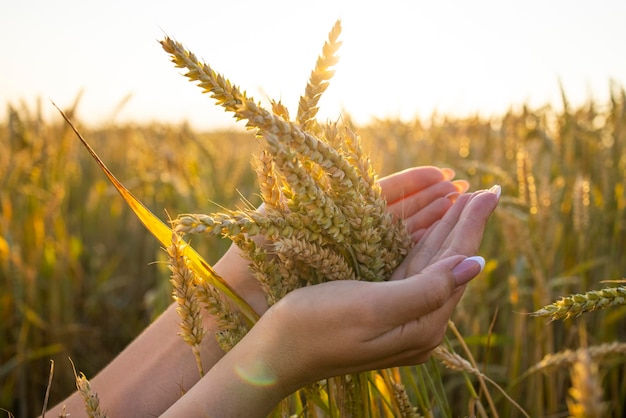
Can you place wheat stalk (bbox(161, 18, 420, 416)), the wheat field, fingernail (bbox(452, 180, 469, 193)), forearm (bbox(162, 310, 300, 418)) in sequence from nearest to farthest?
wheat stalk (bbox(161, 18, 420, 416)) < forearm (bbox(162, 310, 300, 418)) < fingernail (bbox(452, 180, 469, 193)) < the wheat field

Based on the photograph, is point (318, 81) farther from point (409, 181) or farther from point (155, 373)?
point (155, 373)

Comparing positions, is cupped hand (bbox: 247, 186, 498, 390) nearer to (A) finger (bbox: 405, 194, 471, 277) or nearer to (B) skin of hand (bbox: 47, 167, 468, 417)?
(A) finger (bbox: 405, 194, 471, 277)

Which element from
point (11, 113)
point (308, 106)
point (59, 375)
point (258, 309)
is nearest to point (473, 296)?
point (258, 309)

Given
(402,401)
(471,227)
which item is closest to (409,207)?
(471,227)

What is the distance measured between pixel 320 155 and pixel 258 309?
0.63m

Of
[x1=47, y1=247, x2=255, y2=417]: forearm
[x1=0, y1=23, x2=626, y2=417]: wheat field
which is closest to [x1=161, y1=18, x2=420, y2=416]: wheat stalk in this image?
[x1=0, y1=23, x2=626, y2=417]: wheat field

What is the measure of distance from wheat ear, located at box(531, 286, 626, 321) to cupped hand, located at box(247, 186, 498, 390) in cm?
14

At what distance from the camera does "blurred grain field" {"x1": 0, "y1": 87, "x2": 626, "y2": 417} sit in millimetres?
1795

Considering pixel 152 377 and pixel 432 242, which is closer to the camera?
pixel 432 242

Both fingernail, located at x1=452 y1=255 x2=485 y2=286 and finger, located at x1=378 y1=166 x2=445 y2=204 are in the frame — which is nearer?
fingernail, located at x1=452 y1=255 x2=485 y2=286

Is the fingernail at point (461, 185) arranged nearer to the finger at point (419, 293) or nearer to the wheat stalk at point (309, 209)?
the wheat stalk at point (309, 209)

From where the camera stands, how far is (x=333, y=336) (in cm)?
87

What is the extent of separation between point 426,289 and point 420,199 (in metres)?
0.55

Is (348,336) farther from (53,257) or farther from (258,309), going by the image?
(53,257)
